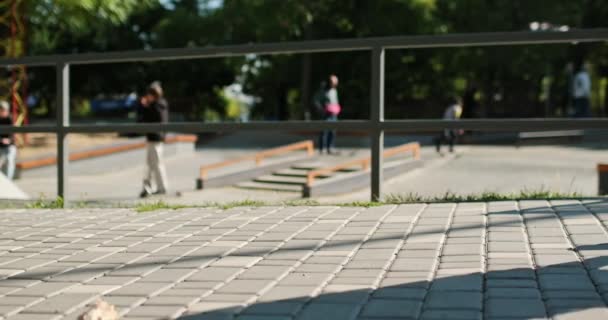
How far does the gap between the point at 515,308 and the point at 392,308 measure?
1.45ft

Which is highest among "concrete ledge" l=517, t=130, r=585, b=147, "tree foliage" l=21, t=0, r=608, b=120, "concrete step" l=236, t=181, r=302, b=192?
"tree foliage" l=21, t=0, r=608, b=120

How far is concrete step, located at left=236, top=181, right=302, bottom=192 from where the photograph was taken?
15500 mm

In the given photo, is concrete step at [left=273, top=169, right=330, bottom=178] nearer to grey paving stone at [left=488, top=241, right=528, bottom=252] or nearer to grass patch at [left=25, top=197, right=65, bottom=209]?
grass patch at [left=25, top=197, right=65, bottom=209]

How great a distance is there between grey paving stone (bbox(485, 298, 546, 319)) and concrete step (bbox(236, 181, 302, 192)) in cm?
1219

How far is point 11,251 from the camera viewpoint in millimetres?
4590

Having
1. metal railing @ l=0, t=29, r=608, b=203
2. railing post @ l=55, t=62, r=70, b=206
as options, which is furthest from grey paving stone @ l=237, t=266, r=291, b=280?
railing post @ l=55, t=62, r=70, b=206

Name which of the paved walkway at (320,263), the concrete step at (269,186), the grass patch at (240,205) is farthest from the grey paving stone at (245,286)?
the concrete step at (269,186)

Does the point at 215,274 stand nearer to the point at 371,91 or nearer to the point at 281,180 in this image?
the point at 371,91

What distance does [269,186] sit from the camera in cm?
1603

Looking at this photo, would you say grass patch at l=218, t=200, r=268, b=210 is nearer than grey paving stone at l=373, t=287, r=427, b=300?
No

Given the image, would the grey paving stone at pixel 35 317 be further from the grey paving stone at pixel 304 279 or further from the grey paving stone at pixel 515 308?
the grey paving stone at pixel 515 308

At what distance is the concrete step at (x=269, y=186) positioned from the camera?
15500 millimetres

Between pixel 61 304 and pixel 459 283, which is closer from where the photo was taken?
pixel 61 304

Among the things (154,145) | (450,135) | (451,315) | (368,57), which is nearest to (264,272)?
(451,315)
